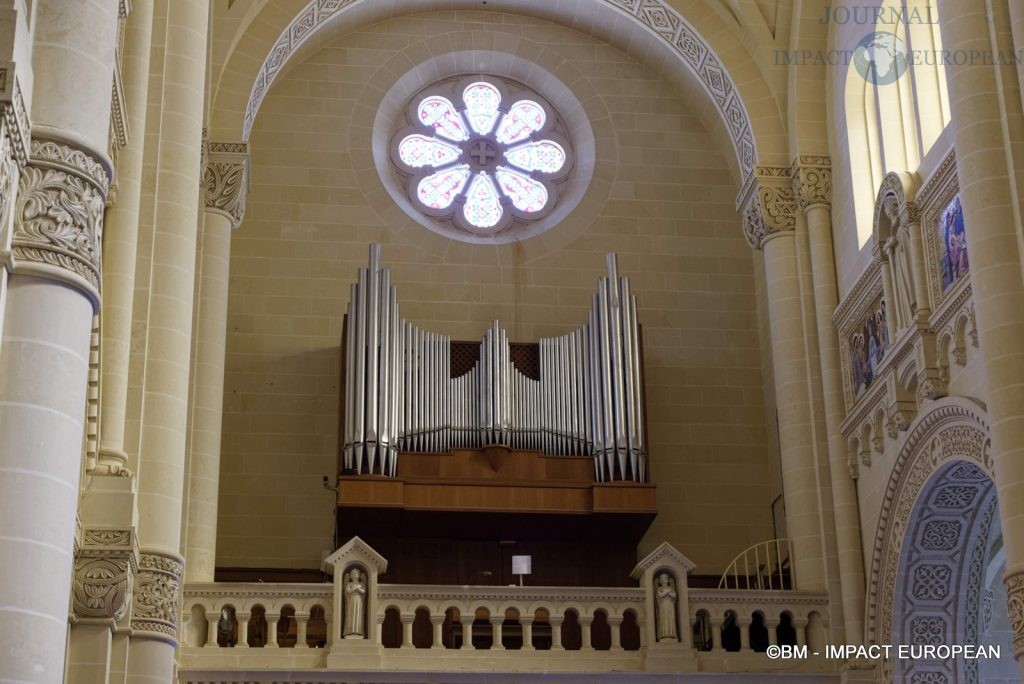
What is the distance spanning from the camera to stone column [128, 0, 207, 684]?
12.4 metres

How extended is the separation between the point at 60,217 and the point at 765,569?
38.4 ft

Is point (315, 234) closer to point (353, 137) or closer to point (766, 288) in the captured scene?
point (353, 137)

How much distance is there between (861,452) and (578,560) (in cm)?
386

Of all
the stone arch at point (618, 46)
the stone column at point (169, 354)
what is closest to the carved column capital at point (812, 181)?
the stone arch at point (618, 46)

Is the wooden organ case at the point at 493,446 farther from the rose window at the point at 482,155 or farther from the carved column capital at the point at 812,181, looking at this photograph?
the rose window at the point at 482,155

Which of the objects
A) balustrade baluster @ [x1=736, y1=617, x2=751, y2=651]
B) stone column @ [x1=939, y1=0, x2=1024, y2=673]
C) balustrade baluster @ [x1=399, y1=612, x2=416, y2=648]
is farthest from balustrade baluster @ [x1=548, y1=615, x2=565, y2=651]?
stone column @ [x1=939, y1=0, x2=1024, y2=673]

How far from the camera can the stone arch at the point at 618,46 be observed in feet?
61.7

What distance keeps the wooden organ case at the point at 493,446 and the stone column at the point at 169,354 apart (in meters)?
4.17

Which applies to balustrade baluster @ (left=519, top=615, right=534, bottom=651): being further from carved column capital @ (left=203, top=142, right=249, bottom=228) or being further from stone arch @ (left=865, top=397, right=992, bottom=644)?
carved column capital @ (left=203, top=142, right=249, bottom=228)

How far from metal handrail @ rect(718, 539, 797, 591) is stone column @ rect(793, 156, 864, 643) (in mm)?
726

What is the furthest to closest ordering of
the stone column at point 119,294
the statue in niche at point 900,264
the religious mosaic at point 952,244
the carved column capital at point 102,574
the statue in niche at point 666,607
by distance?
the statue in niche at point 666,607 < the statue in niche at point 900,264 < the religious mosaic at point 952,244 < the stone column at point 119,294 < the carved column capital at point 102,574

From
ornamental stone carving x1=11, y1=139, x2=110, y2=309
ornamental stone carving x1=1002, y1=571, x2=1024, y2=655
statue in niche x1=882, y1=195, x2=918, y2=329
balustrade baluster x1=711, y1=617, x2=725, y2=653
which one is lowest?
ornamental stone carving x1=1002, y1=571, x2=1024, y2=655

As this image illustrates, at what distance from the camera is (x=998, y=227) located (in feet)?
41.4

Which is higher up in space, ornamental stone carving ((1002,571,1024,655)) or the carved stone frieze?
the carved stone frieze
